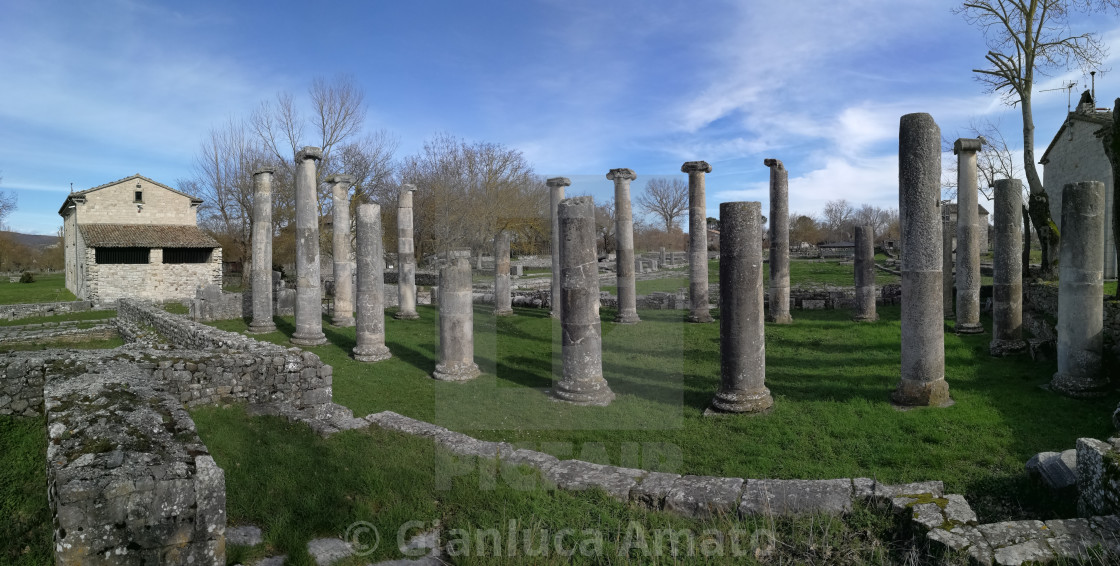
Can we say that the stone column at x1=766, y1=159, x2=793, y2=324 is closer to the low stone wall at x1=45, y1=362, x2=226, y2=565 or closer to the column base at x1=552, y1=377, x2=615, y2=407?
the column base at x1=552, y1=377, x2=615, y2=407

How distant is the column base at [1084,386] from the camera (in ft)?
28.5

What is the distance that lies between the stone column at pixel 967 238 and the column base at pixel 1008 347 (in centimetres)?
193

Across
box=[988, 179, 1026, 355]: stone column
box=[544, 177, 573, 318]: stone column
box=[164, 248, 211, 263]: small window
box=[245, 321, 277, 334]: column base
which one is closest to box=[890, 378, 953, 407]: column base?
box=[988, 179, 1026, 355]: stone column

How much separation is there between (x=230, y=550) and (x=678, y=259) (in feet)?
161

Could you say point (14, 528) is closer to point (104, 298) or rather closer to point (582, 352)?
point (582, 352)

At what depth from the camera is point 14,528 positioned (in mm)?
4949

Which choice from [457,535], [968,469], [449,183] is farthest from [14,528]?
[449,183]

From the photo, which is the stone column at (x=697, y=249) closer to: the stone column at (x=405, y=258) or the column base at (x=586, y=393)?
the column base at (x=586, y=393)

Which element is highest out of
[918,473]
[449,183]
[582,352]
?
[449,183]

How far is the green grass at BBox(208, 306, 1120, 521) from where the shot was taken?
21.7 ft

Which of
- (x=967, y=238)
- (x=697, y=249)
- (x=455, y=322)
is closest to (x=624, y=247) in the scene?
(x=697, y=249)

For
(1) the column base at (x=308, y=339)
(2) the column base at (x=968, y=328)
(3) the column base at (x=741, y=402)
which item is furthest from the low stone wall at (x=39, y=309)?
(2) the column base at (x=968, y=328)

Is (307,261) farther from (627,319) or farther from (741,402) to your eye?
(741,402)

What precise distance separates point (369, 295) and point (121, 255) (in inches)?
1027
